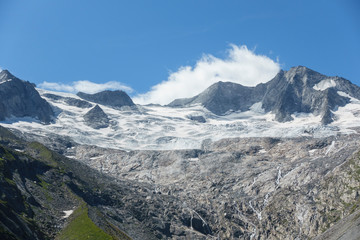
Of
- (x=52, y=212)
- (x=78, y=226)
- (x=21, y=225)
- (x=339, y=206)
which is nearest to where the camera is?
(x=21, y=225)

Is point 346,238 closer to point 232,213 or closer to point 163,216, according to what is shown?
point 163,216

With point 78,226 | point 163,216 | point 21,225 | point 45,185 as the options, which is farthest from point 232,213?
point 21,225

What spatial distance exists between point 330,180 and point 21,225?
14892 cm

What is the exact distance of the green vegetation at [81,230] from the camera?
8181cm

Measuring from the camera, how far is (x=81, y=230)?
85.7 metres

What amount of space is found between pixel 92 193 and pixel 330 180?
10984cm

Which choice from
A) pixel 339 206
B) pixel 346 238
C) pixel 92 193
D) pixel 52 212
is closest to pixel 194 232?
pixel 92 193

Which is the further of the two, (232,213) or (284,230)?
(232,213)

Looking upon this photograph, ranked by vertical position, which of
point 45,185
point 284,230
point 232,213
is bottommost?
point 284,230

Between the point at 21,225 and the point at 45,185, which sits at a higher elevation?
the point at 45,185

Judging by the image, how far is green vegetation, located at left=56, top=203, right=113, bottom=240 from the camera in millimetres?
81812

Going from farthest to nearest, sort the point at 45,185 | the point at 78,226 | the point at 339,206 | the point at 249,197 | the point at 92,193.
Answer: the point at 249,197 < the point at 339,206 < the point at 92,193 < the point at 45,185 < the point at 78,226

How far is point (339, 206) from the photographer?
16100 cm

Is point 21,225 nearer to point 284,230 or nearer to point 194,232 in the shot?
point 194,232
